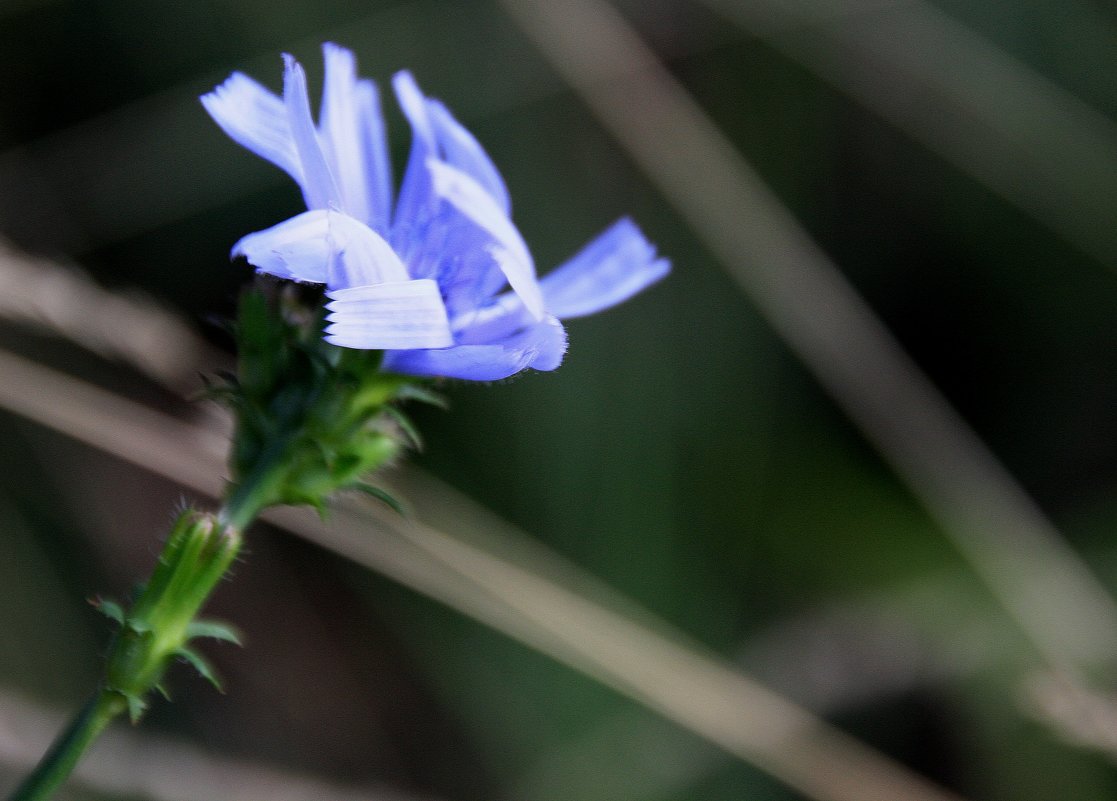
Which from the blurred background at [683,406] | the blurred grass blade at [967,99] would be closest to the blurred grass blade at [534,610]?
the blurred background at [683,406]

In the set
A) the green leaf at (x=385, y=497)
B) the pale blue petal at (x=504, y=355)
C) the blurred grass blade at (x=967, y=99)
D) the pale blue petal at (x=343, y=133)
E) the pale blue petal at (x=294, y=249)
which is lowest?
the green leaf at (x=385, y=497)

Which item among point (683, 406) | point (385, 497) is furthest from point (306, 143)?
point (683, 406)

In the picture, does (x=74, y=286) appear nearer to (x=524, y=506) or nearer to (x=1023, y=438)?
(x=524, y=506)

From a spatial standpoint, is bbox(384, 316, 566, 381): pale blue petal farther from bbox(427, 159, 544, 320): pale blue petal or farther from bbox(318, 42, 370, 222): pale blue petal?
bbox(318, 42, 370, 222): pale blue petal

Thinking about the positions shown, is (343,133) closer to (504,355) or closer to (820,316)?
(504,355)

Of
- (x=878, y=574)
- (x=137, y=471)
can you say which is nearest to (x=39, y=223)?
(x=137, y=471)

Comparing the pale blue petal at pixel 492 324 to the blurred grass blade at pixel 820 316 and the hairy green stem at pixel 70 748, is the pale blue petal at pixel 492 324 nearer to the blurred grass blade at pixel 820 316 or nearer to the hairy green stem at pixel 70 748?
the hairy green stem at pixel 70 748

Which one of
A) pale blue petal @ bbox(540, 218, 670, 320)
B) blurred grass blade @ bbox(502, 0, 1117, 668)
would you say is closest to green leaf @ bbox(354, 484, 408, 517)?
pale blue petal @ bbox(540, 218, 670, 320)
